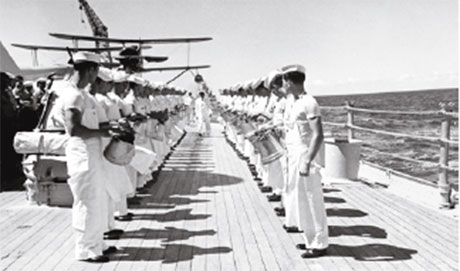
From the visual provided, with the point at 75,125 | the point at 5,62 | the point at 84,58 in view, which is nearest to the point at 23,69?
the point at 5,62

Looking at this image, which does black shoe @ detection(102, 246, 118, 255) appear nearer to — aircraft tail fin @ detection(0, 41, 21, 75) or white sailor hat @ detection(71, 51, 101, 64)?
white sailor hat @ detection(71, 51, 101, 64)

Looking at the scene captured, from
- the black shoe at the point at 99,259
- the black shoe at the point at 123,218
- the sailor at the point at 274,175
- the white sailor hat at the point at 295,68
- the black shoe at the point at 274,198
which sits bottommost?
the black shoe at the point at 99,259

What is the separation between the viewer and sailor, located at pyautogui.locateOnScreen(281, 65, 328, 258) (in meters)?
4.52

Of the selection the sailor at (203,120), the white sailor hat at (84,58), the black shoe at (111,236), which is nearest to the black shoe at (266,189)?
the black shoe at (111,236)

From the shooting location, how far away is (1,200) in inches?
293

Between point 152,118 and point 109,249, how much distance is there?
4.05 metres

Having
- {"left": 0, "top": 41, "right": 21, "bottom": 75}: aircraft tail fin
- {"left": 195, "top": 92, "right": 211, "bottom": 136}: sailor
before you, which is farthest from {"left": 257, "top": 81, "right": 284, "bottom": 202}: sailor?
{"left": 0, "top": 41, "right": 21, "bottom": 75}: aircraft tail fin

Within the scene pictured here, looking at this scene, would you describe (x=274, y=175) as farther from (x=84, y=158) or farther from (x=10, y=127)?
(x=10, y=127)

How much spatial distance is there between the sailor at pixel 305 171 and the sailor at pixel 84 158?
5.61ft

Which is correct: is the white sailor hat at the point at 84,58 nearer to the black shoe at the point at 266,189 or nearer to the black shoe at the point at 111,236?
the black shoe at the point at 111,236

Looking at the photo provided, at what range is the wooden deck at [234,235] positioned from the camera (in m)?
4.48

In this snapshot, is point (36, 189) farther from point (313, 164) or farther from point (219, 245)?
point (313, 164)

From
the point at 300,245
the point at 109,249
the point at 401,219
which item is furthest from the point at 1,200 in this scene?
the point at 401,219

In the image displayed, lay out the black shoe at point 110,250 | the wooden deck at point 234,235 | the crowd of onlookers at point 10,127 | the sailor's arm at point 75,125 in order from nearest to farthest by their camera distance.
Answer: the sailor's arm at point 75,125, the wooden deck at point 234,235, the black shoe at point 110,250, the crowd of onlookers at point 10,127
